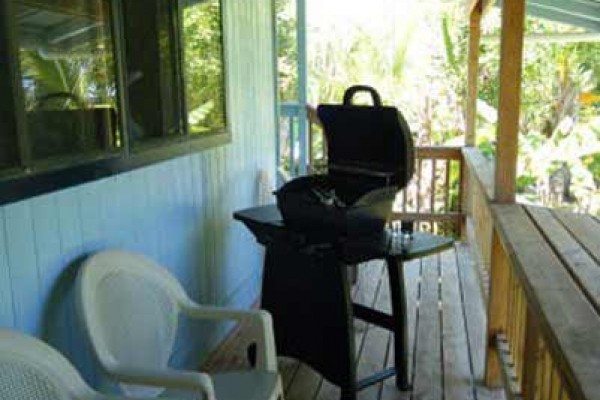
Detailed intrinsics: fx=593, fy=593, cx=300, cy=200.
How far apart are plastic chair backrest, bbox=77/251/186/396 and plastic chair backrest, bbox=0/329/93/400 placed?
220mm

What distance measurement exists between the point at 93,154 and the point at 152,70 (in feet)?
1.97

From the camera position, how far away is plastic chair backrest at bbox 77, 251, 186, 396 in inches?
69.5

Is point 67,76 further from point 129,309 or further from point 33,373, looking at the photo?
point 33,373

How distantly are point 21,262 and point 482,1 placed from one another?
4394 millimetres

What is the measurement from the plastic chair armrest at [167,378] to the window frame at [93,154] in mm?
560

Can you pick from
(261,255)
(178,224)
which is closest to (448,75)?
(261,255)

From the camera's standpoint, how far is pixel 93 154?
6.39 ft

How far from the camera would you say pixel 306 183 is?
2818 millimetres

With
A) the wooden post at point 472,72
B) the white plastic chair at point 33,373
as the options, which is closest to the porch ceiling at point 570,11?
the wooden post at point 472,72

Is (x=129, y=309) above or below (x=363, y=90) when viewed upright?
below

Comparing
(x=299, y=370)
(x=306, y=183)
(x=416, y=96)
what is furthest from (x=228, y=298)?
(x=416, y=96)

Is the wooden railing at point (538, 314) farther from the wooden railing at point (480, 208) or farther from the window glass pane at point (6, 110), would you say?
the window glass pane at point (6, 110)

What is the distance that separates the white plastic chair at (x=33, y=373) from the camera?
4.58 ft

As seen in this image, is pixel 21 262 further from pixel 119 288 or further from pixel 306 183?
pixel 306 183
